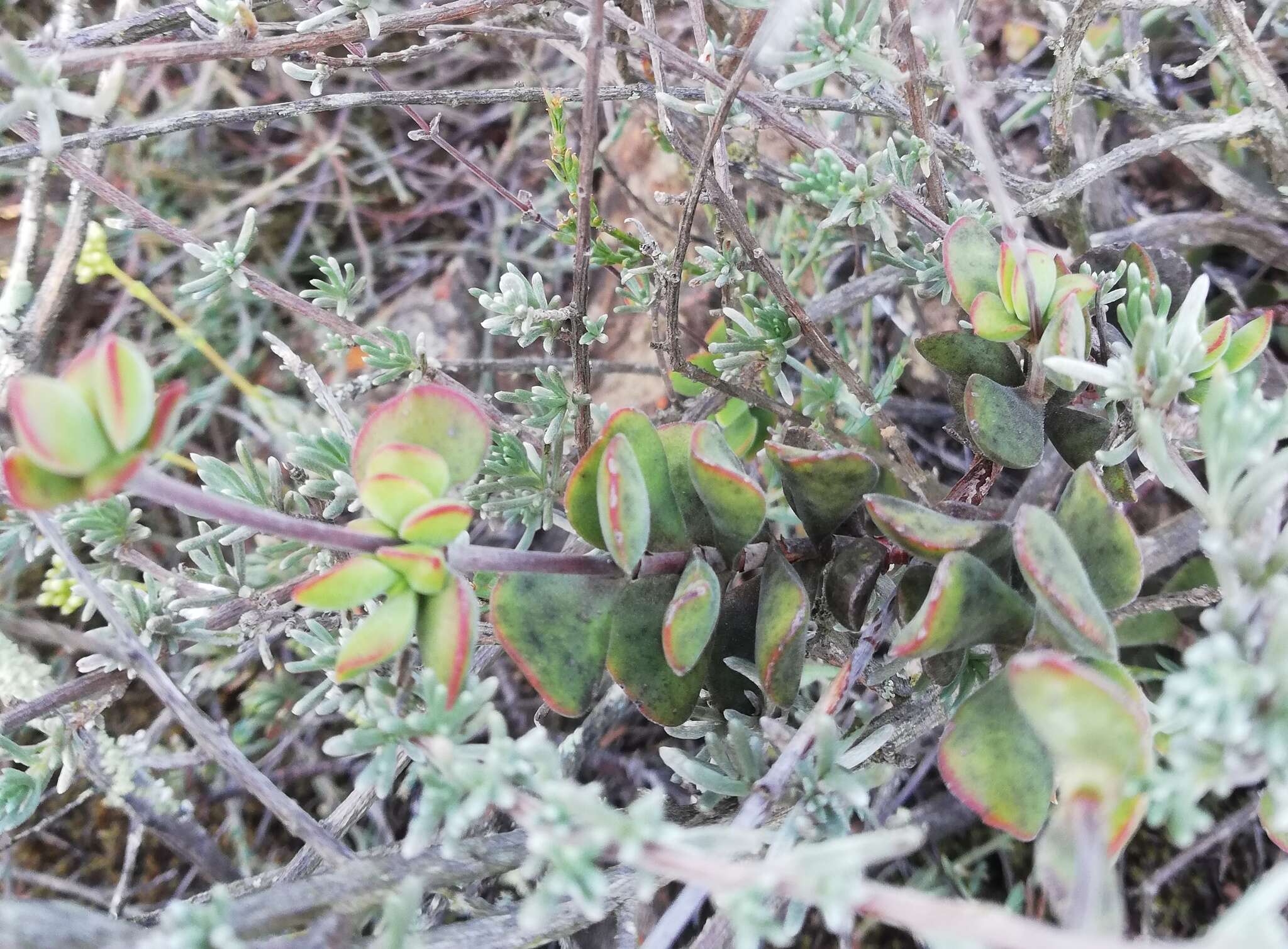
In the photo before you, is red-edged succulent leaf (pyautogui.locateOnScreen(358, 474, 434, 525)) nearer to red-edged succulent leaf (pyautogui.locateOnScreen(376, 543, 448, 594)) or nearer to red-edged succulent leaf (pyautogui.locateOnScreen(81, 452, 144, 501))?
red-edged succulent leaf (pyautogui.locateOnScreen(376, 543, 448, 594))

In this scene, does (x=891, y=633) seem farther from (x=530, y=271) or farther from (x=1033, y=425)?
(x=530, y=271)

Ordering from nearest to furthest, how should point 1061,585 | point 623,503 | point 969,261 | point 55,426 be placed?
point 55,426 → point 1061,585 → point 623,503 → point 969,261

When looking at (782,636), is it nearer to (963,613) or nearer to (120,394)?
(963,613)

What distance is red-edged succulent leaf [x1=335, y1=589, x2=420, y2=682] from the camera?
0.93 metres

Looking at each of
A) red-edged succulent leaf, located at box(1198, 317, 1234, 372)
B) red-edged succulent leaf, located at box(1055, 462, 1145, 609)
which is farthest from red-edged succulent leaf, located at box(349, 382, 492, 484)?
red-edged succulent leaf, located at box(1198, 317, 1234, 372)

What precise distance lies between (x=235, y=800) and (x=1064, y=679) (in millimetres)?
1949

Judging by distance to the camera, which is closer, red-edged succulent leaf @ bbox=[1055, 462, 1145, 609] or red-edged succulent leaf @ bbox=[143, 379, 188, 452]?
red-edged succulent leaf @ bbox=[143, 379, 188, 452]

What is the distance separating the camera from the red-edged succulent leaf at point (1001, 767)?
97 cm

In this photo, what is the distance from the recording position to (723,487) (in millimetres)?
1057

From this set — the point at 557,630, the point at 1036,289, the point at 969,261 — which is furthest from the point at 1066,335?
the point at 557,630

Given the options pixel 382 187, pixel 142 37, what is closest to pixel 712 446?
pixel 142 37

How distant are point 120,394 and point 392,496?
10.3 inches

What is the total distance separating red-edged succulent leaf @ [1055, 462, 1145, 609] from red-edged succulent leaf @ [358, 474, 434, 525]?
749 millimetres

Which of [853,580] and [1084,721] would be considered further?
[853,580]
